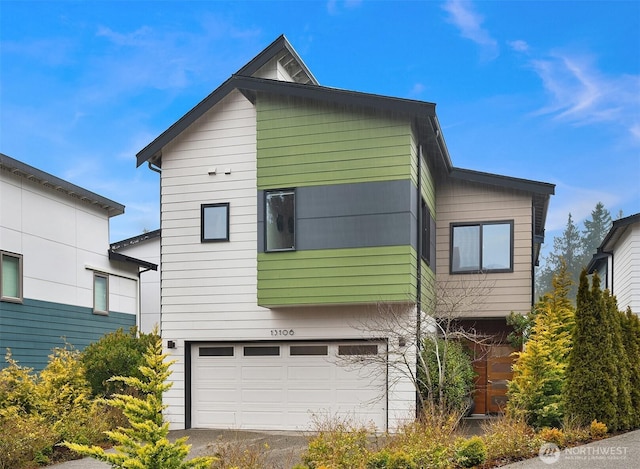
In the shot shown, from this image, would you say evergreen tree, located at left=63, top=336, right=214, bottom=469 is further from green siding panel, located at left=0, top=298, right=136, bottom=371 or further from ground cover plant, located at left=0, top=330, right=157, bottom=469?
green siding panel, located at left=0, top=298, right=136, bottom=371

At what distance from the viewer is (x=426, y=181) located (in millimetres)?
13555

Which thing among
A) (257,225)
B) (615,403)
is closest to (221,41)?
(257,225)

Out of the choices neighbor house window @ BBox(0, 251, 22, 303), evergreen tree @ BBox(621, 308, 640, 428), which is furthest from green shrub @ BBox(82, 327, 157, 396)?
evergreen tree @ BBox(621, 308, 640, 428)

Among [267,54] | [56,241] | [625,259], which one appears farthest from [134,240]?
[625,259]

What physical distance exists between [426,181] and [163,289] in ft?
21.0

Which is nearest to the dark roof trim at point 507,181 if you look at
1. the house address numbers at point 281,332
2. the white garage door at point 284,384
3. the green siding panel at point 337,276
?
the green siding panel at point 337,276

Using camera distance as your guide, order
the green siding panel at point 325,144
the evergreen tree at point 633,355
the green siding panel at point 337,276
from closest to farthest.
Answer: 1. the evergreen tree at point 633,355
2. the green siding panel at point 337,276
3. the green siding panel at point 325,144

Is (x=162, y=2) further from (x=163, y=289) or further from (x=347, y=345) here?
(x=347, y=345)

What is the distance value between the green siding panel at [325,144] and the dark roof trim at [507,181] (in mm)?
3444

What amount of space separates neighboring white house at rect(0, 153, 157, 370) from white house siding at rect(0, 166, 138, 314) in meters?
0.02

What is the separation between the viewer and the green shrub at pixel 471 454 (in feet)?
25.5

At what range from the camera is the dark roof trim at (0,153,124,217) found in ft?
48.5

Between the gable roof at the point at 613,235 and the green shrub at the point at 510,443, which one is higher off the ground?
the gable roof at the point at 613,235

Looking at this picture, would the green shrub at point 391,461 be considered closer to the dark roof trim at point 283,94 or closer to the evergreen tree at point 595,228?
the dark roof trim at point 283,94
